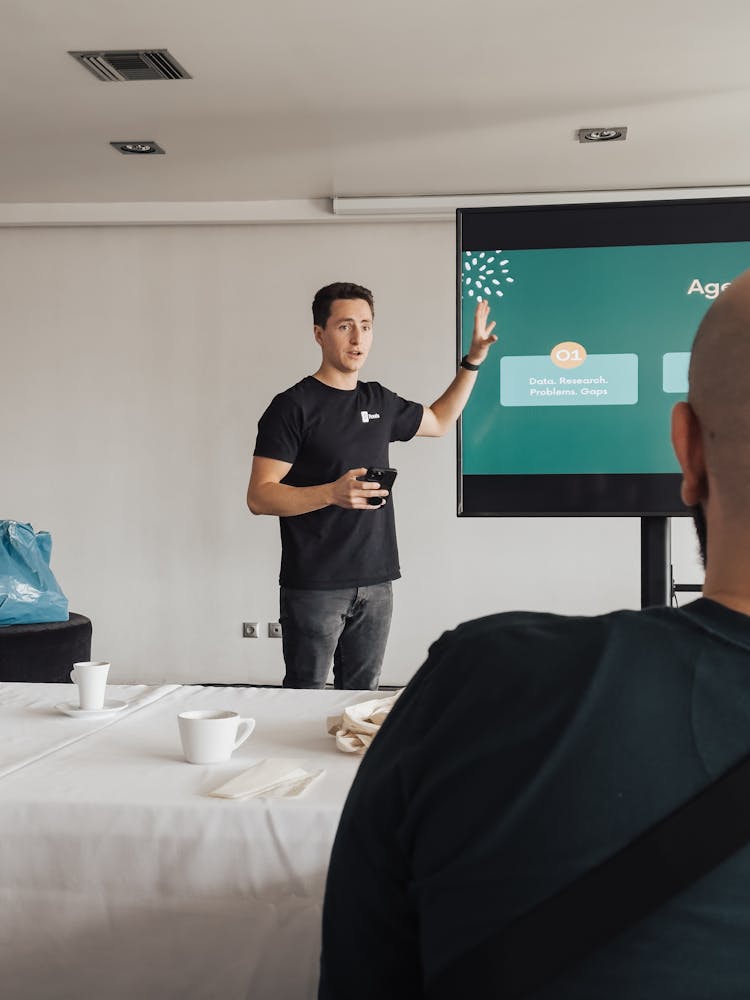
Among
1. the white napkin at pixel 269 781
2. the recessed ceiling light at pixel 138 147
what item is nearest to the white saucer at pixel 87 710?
the white napkin at pixel 269 781

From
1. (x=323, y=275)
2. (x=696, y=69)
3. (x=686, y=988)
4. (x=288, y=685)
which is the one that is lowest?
(x=288, y=685)

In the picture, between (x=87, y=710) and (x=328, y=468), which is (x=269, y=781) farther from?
(x=328, y=468)

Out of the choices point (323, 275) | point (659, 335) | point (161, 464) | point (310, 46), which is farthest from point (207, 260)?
point (659, 335)

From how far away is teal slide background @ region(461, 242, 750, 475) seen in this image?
2.98 meters

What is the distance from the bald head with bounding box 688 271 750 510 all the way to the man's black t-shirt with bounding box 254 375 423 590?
2235mm

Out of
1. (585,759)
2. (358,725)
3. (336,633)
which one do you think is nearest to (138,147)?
(336,633)

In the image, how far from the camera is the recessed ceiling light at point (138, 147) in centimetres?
462

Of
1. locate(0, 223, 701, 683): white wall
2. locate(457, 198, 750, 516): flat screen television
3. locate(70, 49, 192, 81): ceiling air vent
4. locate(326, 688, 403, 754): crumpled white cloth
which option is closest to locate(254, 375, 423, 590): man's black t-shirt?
locate(457, 198, 750, 516): flat screen television

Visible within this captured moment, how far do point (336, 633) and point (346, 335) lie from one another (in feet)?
2.91

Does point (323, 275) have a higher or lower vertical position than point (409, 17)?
lower

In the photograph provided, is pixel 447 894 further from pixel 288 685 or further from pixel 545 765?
pixel 288 685

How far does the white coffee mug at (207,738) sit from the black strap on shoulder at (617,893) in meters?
0.85

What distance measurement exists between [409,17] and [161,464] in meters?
3.17

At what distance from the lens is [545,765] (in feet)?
2.00
